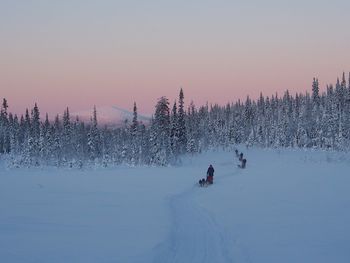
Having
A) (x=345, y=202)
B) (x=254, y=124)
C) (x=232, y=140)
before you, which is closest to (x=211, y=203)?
(x=345, y=202)

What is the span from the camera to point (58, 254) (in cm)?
979

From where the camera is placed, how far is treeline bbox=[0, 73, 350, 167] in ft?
222

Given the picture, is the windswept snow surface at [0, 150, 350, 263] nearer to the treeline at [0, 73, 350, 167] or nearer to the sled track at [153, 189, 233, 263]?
the sled track at [153, 189, 233, 263]

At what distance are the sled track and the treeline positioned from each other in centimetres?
4131

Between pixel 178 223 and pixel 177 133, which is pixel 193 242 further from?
pixel 177 133

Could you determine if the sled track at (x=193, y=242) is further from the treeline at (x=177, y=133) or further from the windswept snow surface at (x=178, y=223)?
the treeline at (x=177, y=133)

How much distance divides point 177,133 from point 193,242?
194 ft

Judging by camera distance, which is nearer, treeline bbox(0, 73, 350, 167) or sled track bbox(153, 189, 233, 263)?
sled track bbox(153, 189, 233, 263)

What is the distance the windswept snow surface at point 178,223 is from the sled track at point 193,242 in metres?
0.02

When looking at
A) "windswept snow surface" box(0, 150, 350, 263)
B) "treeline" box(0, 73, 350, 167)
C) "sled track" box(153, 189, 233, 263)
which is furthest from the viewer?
"treeline" box(0, 73, 350, 167)

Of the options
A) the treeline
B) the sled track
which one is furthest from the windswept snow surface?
the treeline

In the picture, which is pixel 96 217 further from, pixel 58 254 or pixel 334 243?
pixel 334 243

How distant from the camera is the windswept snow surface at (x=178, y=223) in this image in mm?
10070

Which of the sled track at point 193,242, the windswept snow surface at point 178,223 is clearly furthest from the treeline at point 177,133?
the sled track at point 193,242
